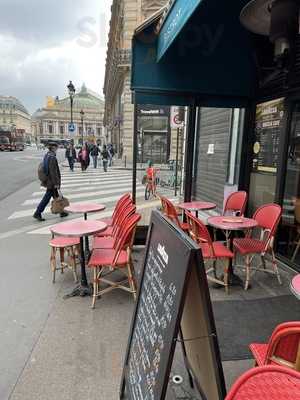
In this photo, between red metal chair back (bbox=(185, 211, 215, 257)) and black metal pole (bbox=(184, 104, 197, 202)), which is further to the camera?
black metal pole (bbox=(184, 104, 197, 202))

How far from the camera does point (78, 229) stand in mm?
3920

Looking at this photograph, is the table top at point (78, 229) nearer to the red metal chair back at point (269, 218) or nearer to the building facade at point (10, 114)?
the red metal chair back at point (269, 218)

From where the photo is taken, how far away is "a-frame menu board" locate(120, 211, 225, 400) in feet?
5.17

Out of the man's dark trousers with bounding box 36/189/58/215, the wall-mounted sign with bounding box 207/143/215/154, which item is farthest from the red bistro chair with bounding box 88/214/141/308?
the wall-mounted sign with bounding box 207/143/215/154

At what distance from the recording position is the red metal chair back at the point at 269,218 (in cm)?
413

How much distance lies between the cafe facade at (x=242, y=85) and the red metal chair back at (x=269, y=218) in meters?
0.56

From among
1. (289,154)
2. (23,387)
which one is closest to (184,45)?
(289,154)

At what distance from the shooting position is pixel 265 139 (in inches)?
210

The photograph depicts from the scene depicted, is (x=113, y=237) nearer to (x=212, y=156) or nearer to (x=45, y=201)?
(x=45, y=201)

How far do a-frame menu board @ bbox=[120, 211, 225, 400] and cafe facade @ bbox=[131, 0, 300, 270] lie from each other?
114 inches

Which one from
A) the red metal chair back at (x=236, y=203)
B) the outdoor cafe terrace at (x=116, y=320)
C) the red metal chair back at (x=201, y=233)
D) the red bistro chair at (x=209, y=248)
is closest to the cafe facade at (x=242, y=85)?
the red metal chair back at (x=236, y=203)

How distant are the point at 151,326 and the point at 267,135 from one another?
169 inches

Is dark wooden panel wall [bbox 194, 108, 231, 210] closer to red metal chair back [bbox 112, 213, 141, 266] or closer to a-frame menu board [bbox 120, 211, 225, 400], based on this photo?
red metal chair back [bbox 112, 213, 141, 266]

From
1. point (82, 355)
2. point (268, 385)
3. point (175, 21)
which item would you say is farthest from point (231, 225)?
point (268, 385)
